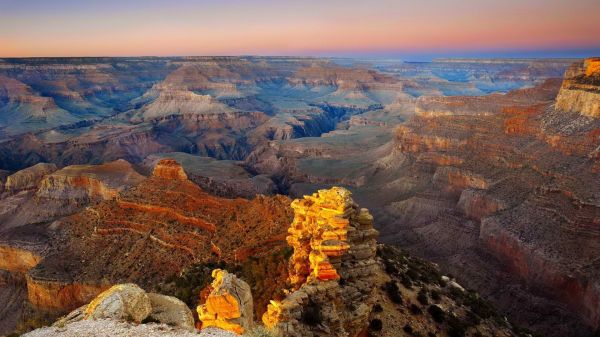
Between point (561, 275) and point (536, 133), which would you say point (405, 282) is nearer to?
point (561, 275)

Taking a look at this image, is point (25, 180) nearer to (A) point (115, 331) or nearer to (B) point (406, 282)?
(B) point (406, 282)

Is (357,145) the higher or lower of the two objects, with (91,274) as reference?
lower

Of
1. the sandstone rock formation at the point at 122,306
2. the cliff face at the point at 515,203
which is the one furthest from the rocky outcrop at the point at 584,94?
the sandstone rock formation at the point at 122,306

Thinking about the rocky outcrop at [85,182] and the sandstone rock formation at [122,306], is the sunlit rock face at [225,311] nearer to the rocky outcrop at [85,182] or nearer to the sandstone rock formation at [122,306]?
the sandstone rock formation at [122,306]

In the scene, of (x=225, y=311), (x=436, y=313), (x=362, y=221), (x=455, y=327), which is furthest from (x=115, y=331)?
(x=455, y=327)

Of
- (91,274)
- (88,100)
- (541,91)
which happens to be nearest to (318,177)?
(541,91)

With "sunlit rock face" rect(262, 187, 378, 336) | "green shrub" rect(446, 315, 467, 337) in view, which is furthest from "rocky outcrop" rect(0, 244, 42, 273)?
"green shrub" rect(446, 315, 467, 337)
